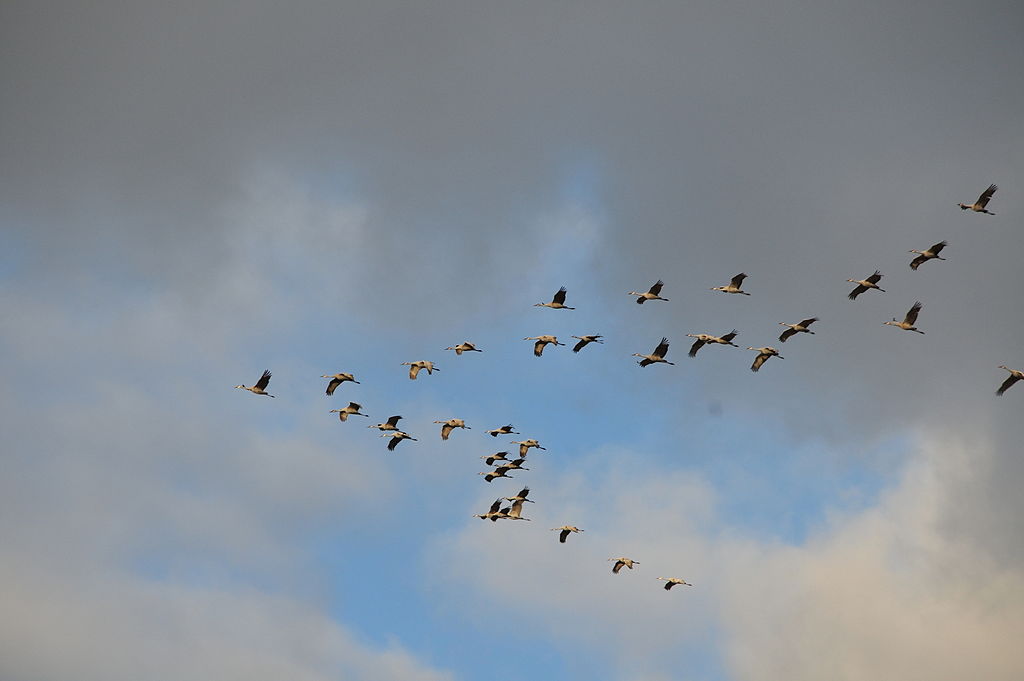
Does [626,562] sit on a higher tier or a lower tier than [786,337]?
lower

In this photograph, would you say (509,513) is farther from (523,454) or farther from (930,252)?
(930,252)

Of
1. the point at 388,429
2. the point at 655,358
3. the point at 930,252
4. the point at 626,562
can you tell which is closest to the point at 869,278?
the point at 930,252

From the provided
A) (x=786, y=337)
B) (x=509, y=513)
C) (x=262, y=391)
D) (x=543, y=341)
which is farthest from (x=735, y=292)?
(x=262, y=391)

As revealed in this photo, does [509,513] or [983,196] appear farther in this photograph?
[509,513]

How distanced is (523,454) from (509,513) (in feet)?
15.8

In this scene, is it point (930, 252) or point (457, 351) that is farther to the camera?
point (457, 351)

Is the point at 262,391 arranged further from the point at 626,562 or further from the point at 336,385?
the point at 626,562

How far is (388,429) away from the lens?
142 meters

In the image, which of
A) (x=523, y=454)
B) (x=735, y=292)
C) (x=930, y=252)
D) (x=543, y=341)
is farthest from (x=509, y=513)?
(x=930, y=252)

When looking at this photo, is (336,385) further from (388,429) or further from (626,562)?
(626,562)

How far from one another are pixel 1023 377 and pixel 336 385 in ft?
156

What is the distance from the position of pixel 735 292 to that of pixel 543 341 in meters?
13.7

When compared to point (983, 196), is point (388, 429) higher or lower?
lower

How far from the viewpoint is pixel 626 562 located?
13850cm
